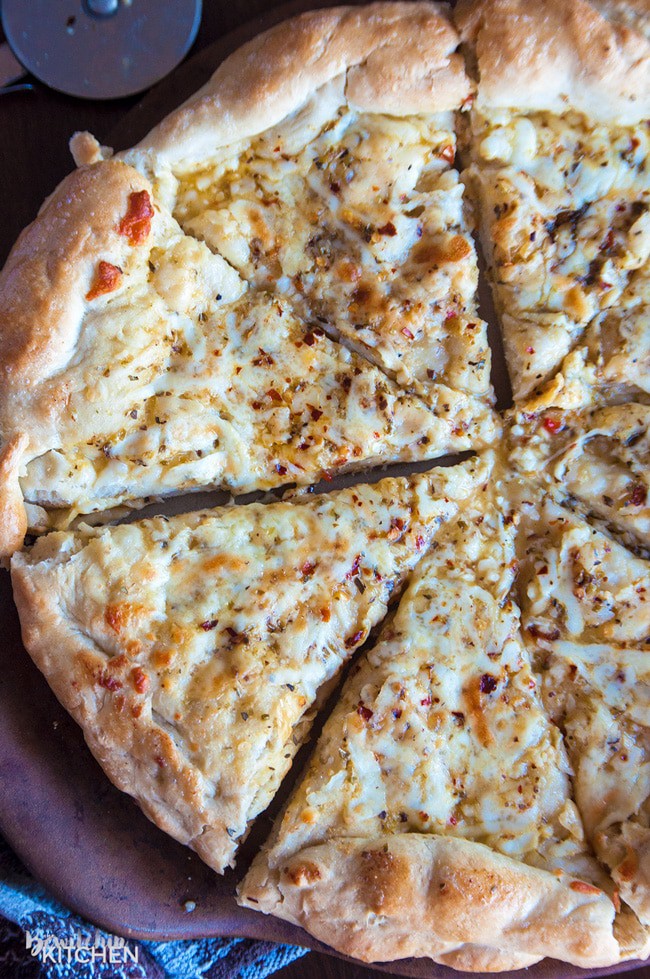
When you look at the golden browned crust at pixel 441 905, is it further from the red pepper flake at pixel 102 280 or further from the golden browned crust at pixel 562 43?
the golden browned crust at pixel 562 43

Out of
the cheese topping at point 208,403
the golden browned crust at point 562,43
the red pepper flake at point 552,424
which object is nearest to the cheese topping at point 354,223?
the cheese topping at point 208,403

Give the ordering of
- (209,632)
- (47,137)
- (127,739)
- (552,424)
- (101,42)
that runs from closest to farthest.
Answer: (127,739)
(209,632)
(552,424)
(101,42)
(47,137)

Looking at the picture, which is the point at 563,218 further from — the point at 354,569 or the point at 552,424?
the point at 354,569

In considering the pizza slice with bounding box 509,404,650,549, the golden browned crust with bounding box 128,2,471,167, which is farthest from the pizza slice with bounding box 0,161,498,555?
the golden browned crust with bounding box 128,2,471,167

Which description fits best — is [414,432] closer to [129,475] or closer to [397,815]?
[129,475]

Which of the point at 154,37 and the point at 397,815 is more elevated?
the point at 154,37

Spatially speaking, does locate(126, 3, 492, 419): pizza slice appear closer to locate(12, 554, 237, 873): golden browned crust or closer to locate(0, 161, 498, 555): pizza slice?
locate(0, 161, 498, 555): pizza slice

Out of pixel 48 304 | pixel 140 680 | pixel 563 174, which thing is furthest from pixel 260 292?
pixel 140 680

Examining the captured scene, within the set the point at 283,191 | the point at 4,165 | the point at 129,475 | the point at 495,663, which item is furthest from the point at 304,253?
the point at 495,663
